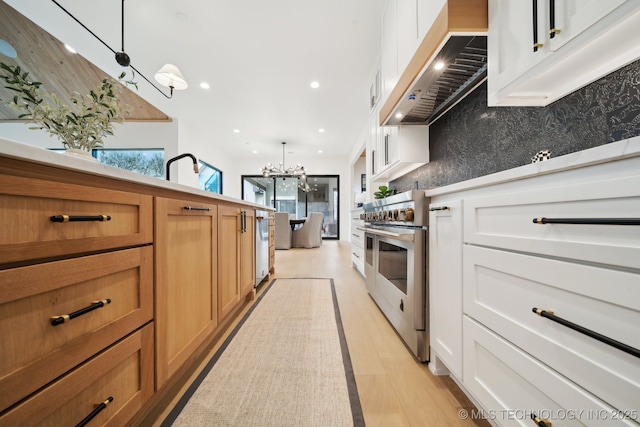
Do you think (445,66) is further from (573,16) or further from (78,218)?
(78,218)

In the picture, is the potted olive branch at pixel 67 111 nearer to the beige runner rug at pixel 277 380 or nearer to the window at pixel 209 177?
the beige runner rug at pixel 277 380

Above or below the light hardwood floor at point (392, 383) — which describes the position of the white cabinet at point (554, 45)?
above

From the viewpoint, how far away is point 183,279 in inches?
39.9

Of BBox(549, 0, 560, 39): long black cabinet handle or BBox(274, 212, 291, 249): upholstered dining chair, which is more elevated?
BBox(549, 0, 560, 39): long black cabinet handle

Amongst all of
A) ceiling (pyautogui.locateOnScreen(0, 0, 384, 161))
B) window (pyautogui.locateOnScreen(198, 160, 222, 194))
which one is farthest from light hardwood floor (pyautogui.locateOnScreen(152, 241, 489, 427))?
window (pyautogui.locateOnScreen(198, 160, 222, 194))

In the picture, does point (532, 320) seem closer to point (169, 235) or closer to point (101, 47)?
point (169, 235)

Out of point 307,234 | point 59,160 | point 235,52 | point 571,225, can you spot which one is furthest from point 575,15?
point 307,234

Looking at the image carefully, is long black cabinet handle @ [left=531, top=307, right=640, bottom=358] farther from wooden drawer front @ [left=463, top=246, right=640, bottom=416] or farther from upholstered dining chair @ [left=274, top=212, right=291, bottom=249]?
upholstered dining chair @ [left=274, top=212, right=291, bottom=249]

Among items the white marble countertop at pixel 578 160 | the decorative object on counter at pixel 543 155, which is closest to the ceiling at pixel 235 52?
the decorative object on counter at pixel 543 155

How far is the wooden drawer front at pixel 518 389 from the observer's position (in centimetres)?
51

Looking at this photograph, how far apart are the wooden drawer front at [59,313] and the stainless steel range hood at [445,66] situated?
60.6 inches

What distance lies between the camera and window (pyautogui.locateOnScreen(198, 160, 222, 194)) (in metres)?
6.40

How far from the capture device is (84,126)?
0.86 m

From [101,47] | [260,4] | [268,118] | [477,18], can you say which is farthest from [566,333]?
[268,118]
